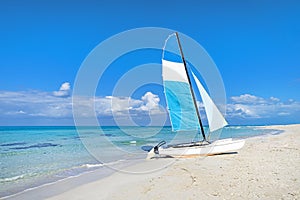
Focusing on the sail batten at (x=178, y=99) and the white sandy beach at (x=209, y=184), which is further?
the sail batten at (x=178, y=99)

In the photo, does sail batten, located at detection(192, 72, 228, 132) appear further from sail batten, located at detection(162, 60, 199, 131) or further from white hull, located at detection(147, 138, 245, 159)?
white hull, located at detection(147, 138, 245, 159)

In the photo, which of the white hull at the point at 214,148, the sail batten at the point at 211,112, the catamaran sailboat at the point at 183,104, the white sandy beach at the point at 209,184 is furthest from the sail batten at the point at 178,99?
the white sandy beach at the point at 209,184

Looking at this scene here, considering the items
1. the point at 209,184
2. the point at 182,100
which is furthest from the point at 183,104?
the point at 209,184

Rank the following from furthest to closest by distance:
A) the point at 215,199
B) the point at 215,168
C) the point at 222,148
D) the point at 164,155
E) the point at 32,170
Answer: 1. the point at 164,155
2. the point at 222,148
3. the point at 32,170
4. the point at 215,168
5. the point at 215,199

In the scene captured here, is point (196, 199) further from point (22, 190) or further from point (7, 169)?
point (7, 169)

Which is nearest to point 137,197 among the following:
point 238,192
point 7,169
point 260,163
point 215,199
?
point 215,199

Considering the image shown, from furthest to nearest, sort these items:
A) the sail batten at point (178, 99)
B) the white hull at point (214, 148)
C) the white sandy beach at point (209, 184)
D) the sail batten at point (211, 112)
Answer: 1. the sail batten at point (178, 99)
2. the sail batten at point (211, 112)
3. the white hull at point (214, 148)
4. the white sandy beach at point (209, 184)

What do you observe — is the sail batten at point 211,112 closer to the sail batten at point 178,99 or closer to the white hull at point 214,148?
the sail batten at point 178,99

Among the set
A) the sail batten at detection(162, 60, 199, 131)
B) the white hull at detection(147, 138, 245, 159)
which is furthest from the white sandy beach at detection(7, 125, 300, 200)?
the sail batten at detection(162, 60, 199, 131)

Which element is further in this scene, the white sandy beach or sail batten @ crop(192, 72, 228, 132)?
sail batten @ crop(192, 72, 228, 132)

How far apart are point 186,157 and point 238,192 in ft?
27.5

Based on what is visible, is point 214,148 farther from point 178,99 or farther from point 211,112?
point 178,99

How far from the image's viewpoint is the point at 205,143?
15.9 meters

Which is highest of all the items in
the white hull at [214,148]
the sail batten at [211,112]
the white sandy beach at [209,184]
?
the sail batten at [211,112]
